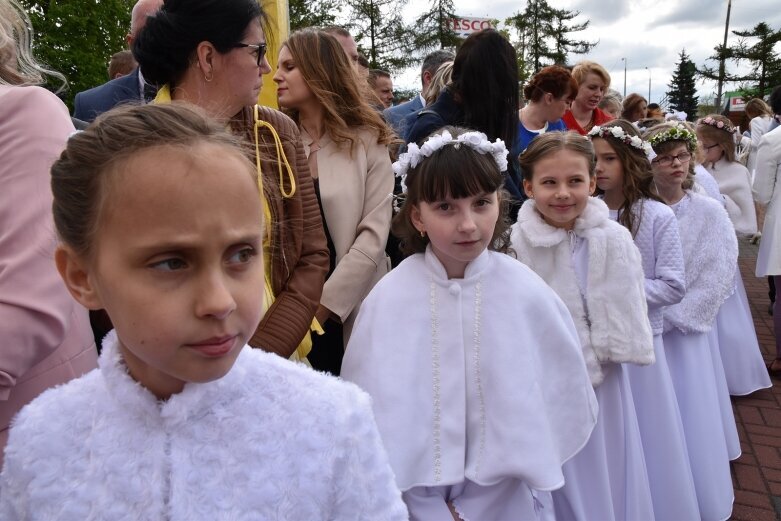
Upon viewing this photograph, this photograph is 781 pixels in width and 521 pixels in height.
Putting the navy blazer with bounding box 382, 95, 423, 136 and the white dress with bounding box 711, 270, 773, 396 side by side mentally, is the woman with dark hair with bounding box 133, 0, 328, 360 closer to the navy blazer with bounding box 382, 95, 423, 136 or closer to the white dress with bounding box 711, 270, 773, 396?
the navy blazer with bounding box 382, 95, 423, 136

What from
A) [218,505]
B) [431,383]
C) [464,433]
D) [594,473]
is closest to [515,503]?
[464,433]

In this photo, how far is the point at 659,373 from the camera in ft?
10.00

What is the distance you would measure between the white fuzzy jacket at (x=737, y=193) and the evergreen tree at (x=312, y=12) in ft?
54.3

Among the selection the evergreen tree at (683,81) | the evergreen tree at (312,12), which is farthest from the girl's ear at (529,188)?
the evergreen tree at (683,81)

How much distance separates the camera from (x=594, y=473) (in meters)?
2.66

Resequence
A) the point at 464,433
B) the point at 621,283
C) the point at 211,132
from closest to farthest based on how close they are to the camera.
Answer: the point at 211,132 < the point at 464,433 < the point at 621,283

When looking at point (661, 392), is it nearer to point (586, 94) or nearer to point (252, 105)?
point (252, 105)

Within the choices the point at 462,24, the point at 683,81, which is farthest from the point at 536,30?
the point at 683,81

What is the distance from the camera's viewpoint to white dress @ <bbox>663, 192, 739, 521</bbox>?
324 centimetres

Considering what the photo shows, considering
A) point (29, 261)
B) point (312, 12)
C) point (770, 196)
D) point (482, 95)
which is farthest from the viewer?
point (312, 12)

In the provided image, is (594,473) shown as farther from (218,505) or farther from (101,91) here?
(101,91)

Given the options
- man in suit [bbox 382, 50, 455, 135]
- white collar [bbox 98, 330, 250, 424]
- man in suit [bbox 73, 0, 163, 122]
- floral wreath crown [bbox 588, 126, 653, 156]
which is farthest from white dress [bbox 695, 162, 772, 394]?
white collar [bbox 98, 330, 250, 424]

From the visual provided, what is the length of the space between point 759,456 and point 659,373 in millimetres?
1582

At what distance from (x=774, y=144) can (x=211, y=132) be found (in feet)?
18.6
